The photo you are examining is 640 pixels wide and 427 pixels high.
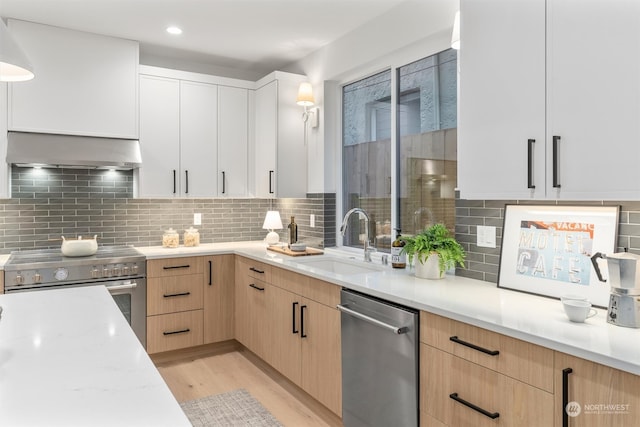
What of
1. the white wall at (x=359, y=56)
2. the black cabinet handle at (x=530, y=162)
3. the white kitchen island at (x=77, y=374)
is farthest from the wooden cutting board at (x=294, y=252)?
the black cabinet handle at (x=530, y=162)

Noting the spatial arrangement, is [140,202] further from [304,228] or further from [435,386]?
[435,386]

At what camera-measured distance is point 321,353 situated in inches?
104

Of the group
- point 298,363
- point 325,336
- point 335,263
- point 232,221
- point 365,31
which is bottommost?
point 298,363

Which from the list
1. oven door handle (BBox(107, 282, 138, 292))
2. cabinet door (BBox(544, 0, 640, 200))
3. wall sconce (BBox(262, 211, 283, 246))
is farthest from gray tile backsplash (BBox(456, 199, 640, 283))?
oven door handle (BBox(107, 282, 138, 292))

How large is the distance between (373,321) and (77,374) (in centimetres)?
133

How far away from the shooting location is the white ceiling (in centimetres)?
295

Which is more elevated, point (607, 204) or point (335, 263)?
point (607, 204)

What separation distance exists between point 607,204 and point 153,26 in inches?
125

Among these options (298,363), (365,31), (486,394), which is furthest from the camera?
(365,31)

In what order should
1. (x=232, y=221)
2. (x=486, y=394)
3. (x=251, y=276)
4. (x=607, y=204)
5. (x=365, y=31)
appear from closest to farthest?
(x=486, y=394) → (x=607, y=204) → (x=365, y=31) → (x=251, y=276) → (x=232, y=221)

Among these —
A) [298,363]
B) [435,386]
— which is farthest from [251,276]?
[435,386]

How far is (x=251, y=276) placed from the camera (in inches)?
138

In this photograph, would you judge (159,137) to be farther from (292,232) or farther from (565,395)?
(565,395)

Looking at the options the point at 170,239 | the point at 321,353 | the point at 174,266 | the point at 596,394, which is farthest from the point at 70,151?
the point at 596,394
